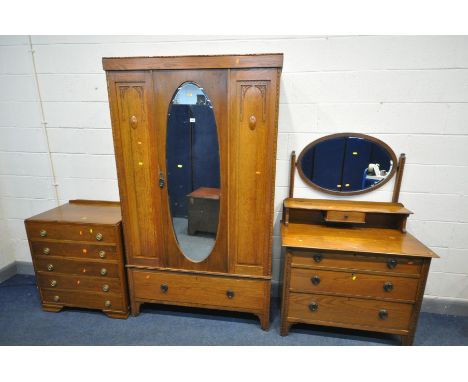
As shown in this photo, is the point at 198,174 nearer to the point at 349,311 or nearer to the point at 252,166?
the point at 252,166

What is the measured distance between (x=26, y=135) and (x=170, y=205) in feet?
5.59

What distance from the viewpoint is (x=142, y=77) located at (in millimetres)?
1627

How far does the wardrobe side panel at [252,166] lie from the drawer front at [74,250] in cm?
97

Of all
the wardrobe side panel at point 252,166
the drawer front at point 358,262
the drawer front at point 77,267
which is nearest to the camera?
the wardrobe side panel at point 252,166

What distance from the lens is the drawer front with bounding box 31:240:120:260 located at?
197 centimetres

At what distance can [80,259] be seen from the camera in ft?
6.59

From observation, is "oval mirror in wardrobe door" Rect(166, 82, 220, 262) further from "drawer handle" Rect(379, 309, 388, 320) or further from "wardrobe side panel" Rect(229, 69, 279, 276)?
"drawer handle" Rect(379, 309, 388, 320)

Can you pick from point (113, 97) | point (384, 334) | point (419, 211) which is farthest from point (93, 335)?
point (419, 211)

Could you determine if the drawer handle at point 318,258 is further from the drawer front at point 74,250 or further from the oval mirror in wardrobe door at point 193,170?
the drawer front at point 74,250

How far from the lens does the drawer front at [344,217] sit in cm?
189

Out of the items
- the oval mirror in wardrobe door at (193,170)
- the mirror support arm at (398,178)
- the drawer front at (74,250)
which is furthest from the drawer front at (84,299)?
the mirror support arm at (398,178)

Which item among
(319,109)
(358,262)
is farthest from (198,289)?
(319,109)

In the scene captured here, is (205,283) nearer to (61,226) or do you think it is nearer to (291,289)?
(291,289)

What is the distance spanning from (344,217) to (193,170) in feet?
3.84
